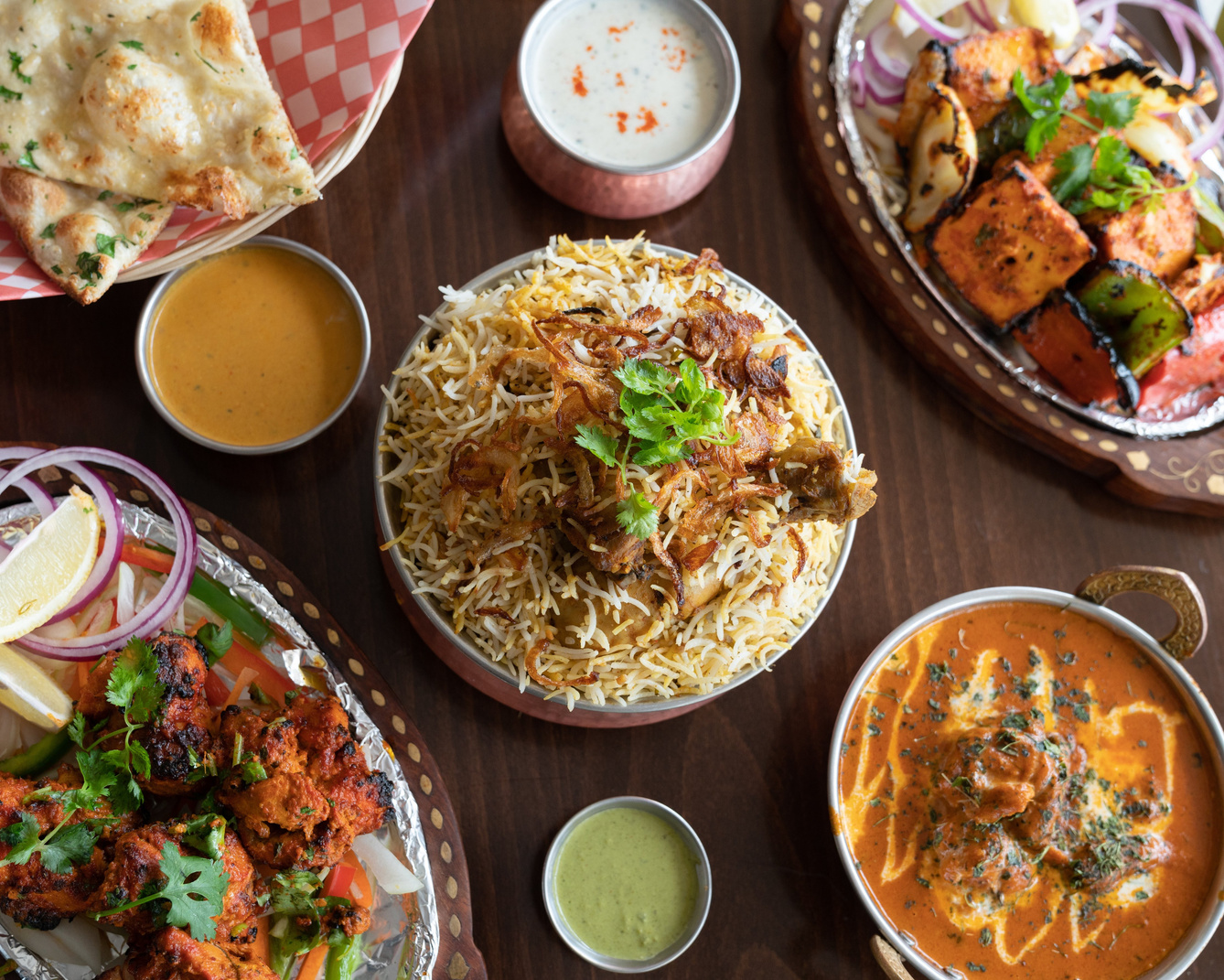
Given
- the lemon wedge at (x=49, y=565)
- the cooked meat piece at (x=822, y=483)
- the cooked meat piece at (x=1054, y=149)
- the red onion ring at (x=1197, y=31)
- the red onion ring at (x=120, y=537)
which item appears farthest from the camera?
the red onion ring at (x=1197, y=31)

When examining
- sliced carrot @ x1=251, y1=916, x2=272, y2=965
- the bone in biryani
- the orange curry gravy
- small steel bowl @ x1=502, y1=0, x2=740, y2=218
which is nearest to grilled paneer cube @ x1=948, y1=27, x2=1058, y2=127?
small steel bowl @ x1=502, y1=0, x2=740, y2=218

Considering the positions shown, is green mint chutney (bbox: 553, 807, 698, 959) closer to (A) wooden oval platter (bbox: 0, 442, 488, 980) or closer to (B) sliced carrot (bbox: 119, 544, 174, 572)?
(A) wooden oval platter (bbox: 0, 442, 488, 980)

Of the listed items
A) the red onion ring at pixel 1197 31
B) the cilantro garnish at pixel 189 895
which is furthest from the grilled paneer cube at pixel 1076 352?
the cilantro garnish at pixel 189 895

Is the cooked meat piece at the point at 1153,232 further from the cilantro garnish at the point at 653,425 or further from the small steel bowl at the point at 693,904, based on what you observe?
the small steel bowl at the point at 693,904

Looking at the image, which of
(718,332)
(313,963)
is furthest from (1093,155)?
(313,963)

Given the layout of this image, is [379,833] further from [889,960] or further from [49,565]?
[889,960]

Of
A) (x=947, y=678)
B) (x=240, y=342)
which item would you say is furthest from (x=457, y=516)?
(x=947, y=678)
